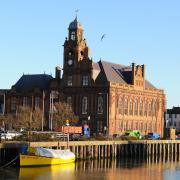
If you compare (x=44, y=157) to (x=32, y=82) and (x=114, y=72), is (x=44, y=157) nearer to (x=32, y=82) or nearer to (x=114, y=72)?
(x=114, y=72)

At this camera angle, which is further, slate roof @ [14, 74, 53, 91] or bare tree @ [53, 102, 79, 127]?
slate roof @ [14, 74, 53, 91]

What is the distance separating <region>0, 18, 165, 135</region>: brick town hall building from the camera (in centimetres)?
14250

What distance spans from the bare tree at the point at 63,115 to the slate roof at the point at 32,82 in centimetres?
1371

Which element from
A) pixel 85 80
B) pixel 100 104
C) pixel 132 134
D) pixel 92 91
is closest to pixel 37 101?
pixel 85 80

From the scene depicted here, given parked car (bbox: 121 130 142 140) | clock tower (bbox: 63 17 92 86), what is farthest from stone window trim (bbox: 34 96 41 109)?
parked car (bbox: 121 130 142 140)

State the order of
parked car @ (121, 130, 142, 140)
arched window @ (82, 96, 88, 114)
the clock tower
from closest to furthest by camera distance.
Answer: parked car @ (121, 130, 142, 140) < arched window @ (82, 96, 88, 114) < the clock tower

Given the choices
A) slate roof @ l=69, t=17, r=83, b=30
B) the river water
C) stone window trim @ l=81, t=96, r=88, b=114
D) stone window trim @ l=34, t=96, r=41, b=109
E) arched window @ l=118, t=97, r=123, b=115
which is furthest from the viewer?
stone window trim @ l=34, t=96, r=41, b=109

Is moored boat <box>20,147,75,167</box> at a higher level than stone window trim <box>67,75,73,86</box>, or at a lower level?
lower

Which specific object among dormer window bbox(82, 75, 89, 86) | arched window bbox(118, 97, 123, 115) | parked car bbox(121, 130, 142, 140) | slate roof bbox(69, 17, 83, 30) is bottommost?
parked car bbox(121, 130, 142, 140)

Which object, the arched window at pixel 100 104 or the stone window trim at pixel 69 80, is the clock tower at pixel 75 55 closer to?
the stone window trim at pixel 69 80

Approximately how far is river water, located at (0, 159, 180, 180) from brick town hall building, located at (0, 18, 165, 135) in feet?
134

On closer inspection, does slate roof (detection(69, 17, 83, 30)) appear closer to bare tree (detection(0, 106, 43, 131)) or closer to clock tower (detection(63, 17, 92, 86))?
clock tower (detection(63, 17, 92, 86))

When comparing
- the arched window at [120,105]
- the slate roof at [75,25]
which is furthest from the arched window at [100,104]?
the slate roof at [75,25]

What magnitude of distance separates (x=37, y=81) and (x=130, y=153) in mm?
45780
